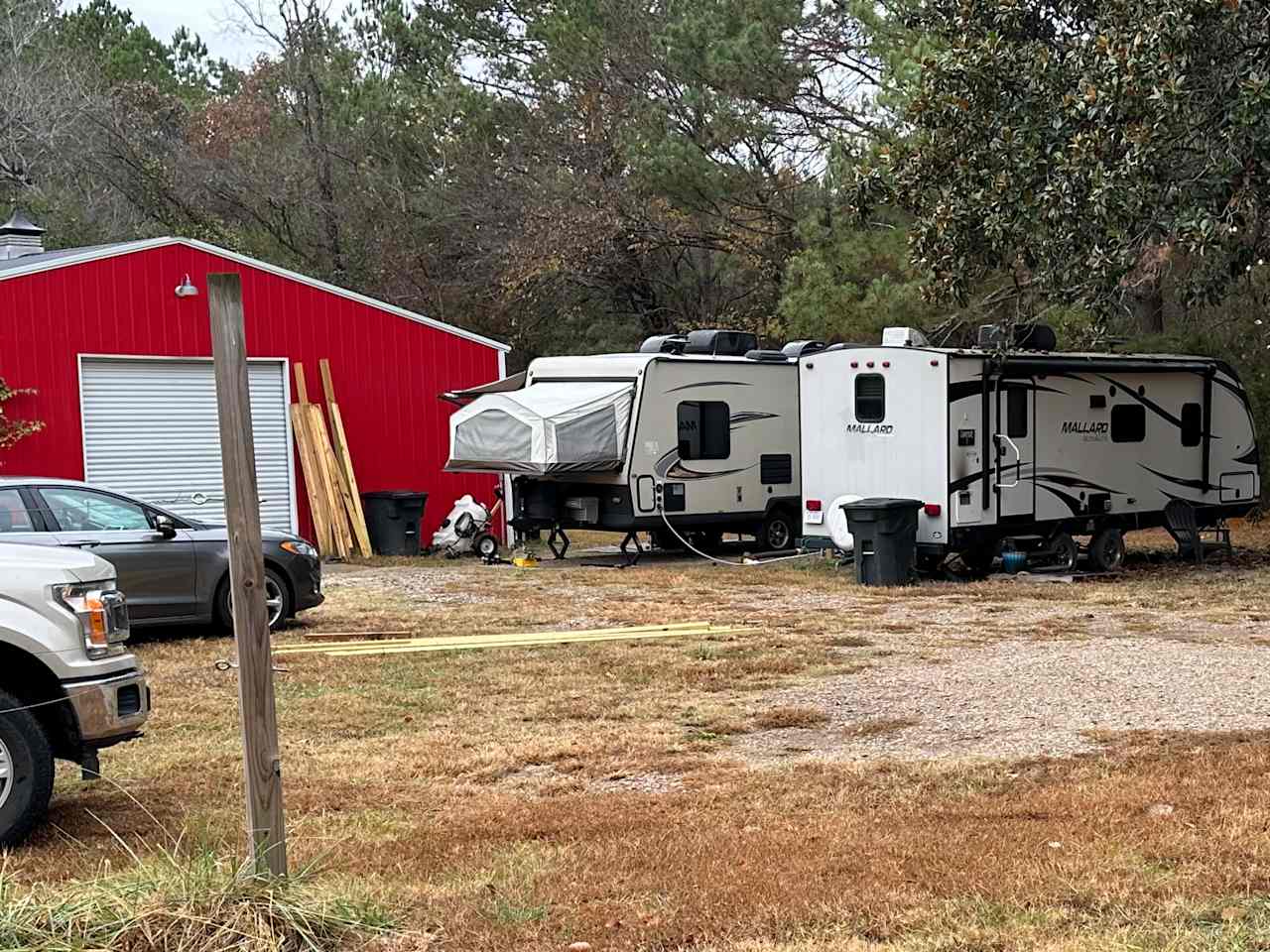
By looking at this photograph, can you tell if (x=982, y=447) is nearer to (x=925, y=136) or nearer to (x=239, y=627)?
(x=925, y=136)

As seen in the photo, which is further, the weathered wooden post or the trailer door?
the trailer door

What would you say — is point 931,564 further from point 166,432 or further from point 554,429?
point 166,432

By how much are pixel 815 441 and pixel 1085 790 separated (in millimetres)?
11248

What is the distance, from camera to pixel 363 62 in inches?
1457

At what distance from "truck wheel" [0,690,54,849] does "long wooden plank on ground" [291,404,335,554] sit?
14.9m

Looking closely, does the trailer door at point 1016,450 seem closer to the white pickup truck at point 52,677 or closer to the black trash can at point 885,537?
the black trash can at point 885,537

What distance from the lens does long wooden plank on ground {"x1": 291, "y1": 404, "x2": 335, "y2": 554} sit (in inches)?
823

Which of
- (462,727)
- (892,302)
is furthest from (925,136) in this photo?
(462,727)

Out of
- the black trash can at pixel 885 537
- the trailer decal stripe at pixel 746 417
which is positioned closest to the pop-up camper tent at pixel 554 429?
the trailer decal stripe at pixel 746 417

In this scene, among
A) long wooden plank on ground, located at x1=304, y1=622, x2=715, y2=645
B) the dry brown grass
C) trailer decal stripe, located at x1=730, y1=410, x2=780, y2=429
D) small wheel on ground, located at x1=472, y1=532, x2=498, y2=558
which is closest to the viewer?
the dry brown grass

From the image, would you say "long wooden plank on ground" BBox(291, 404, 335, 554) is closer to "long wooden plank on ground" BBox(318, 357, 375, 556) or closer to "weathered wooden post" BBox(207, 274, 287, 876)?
"long wooden plank on ground" BBox(318, 357, 375, 556)

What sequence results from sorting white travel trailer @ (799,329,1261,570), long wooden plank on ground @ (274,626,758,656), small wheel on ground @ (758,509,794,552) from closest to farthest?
long wooden plank on ground @ (274,626,758,656) → white travel trailer @ (799,329,1261,570) → small wheel on ground @ (758,509,794,552)

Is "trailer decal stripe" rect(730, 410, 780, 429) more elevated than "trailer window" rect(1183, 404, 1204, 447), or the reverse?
"trailer decal stripe" rect(730, 410, 780, 429)

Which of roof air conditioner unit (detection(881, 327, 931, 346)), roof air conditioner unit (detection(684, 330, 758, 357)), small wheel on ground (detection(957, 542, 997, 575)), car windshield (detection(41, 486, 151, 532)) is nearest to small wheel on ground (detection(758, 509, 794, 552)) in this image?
roof air conditioner unit (detection(684, 330, 758, 357))
